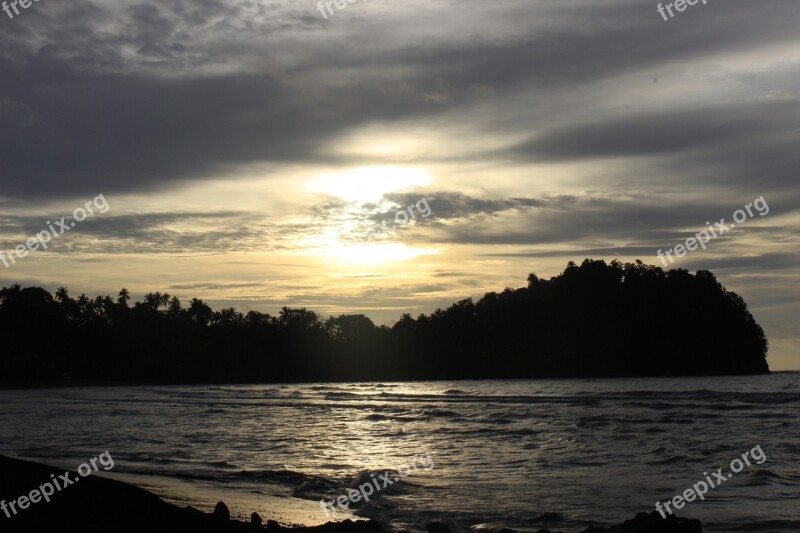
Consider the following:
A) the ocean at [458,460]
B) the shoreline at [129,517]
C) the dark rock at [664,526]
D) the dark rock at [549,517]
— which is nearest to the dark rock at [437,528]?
the shoreline at [129,517]

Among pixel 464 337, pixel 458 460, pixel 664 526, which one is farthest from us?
pixel 464 337

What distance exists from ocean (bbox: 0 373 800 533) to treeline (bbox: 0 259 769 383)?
100 metres

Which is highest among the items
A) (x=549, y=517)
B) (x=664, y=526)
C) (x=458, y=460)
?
(x=664, y=526)

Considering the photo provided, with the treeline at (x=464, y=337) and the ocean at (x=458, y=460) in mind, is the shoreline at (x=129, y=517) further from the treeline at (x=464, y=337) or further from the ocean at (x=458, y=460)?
the treeline at (x=464, y=337)

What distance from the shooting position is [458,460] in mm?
23547

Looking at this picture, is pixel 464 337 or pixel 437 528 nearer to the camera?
pixel 437 528

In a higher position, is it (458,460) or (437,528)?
(437,528)

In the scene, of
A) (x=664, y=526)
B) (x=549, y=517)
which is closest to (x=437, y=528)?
(x=549, y=517)

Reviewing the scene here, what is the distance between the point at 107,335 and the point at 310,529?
141 meters

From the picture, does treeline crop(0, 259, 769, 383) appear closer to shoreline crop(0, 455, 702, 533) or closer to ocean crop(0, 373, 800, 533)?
ocean crop(0, 373, 800, 533)

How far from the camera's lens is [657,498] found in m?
17.0

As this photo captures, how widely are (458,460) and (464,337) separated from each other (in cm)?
14355

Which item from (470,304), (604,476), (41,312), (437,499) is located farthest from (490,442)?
(470,304)

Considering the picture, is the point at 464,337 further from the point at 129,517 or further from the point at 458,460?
the point at 129,517
